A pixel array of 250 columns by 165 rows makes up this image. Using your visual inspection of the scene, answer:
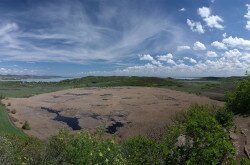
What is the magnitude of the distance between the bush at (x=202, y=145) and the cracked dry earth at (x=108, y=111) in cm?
5351

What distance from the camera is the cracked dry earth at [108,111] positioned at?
98.2 meters

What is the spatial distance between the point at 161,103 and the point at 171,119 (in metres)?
28.7

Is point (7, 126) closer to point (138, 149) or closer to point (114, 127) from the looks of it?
point (114, 127)

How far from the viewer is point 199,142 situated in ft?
97.9

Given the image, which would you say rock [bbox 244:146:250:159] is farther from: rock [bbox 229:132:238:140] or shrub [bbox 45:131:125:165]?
shrub [bbox 45:131:125:165]

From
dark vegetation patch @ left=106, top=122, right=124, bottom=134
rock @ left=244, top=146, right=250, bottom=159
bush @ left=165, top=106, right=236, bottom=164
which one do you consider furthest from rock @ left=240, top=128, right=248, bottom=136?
dark vegetation patch @ left=106, top=122, right=124, bottom=134

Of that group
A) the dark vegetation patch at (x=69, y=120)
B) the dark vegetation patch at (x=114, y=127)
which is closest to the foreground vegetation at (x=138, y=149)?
the dark vegetation patch at (x=114, y=127)

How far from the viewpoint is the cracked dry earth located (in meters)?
98.2

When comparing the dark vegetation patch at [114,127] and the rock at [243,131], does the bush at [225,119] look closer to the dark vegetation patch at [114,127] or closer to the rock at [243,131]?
the rock at [243,131]

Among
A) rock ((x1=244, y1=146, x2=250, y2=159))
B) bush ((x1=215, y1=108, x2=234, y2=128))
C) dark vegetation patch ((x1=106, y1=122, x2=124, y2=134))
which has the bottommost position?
dark vegetation patch ((x1=106, y1=122, x2=124, y2=134))

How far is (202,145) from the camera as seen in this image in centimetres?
2972

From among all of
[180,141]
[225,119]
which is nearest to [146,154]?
[180,141]

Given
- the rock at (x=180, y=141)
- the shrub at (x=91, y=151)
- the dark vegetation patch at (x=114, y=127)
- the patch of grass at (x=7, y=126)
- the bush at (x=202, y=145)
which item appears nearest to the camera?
the shrub at (x=91, y=151)

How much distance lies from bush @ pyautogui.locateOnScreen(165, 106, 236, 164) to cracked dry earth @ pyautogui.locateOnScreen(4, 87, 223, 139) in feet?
176
